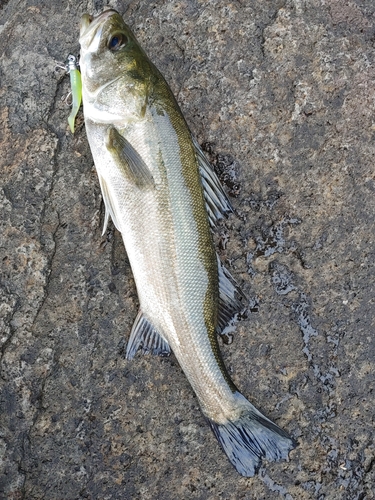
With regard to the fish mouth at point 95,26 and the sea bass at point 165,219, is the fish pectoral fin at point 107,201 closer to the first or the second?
the sea bass at point 165,219

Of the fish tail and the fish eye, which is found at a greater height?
the fish eye

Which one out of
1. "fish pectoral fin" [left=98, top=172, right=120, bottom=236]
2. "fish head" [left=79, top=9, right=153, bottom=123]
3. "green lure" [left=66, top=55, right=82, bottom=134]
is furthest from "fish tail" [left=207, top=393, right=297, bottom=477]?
"green lure" [left=66, top=55, right=82, bottom=134]

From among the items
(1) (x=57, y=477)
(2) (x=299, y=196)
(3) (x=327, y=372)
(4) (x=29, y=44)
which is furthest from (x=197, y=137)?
(1) (x=57, y=477)

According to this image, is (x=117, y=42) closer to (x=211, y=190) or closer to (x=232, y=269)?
(x=211, y=190)

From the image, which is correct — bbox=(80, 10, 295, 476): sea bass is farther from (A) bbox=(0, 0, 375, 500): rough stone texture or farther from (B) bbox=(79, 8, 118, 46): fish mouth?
(A) bbox=(0, 0, 375, 500): rough stone texture

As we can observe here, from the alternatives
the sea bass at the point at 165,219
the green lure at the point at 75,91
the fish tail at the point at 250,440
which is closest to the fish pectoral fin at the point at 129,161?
the sea bass at the point at 165,219

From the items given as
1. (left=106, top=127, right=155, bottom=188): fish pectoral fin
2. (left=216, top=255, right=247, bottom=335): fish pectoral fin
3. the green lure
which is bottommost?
(left=216, top=255, right=247, bottom=335): fish pectoral fin

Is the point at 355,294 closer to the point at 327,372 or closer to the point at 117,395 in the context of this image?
the point at 327,372

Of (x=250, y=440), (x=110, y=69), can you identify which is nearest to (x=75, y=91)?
(x=110, y=69)
